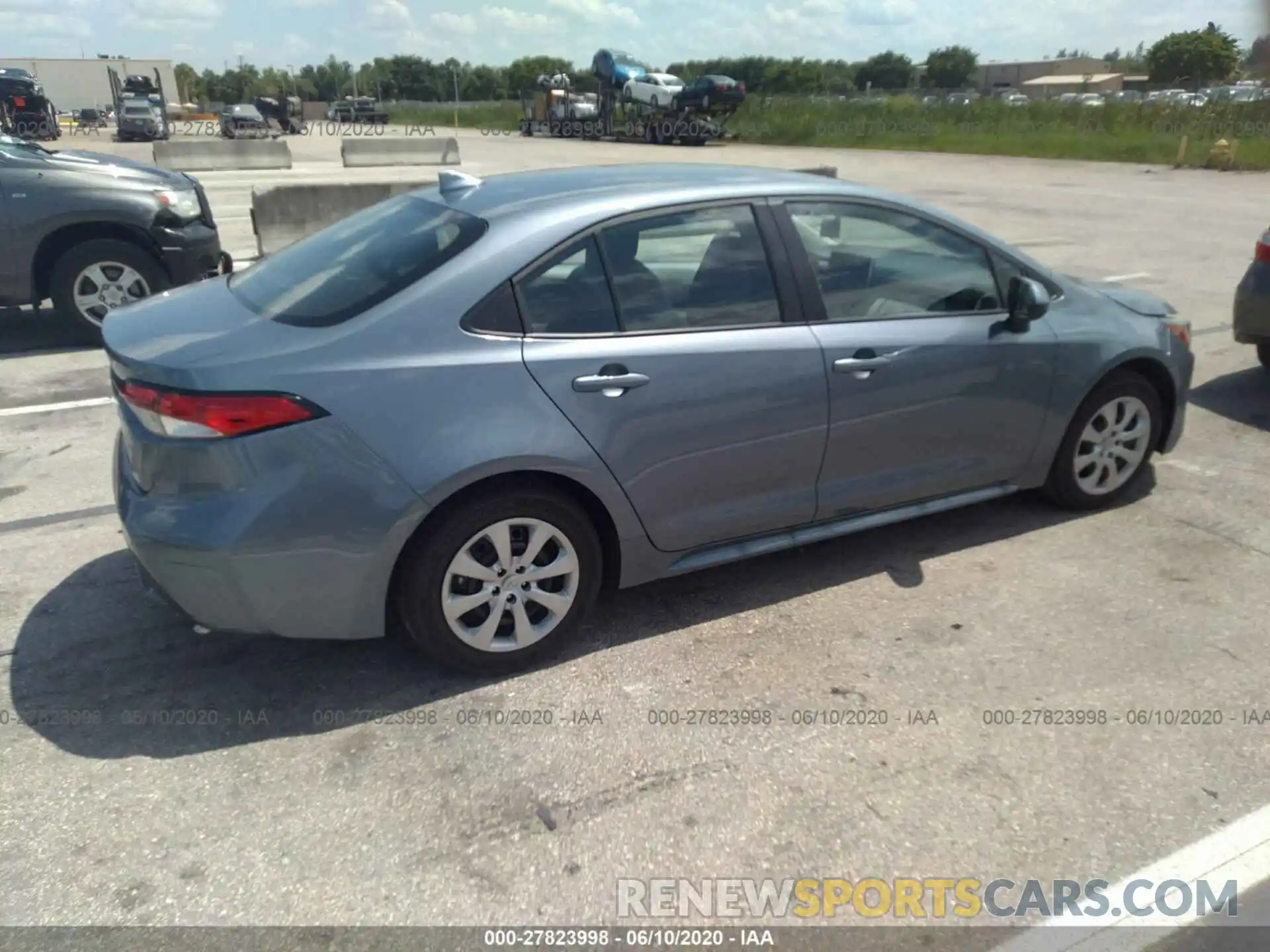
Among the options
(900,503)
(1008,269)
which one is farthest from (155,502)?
(1008,269)

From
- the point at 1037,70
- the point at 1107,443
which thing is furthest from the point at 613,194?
the point at 1037,70

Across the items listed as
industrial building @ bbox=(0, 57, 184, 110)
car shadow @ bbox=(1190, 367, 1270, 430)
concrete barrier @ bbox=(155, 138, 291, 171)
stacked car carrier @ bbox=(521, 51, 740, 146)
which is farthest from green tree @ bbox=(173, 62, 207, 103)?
car shadow @ bbox=(1190, 367, 1270, 430)

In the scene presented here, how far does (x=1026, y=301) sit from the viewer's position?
400 centimetres

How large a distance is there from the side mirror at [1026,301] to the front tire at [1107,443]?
0.63 m

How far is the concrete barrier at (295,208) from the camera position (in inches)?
421

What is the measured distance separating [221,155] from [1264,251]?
2251 cm

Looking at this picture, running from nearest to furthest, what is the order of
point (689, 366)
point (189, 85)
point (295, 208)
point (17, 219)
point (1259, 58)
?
1. point (1259, 58)
2. point (689, 366)
3. point (17, 219)
4. point (295, 208)
5. point (189, 85)

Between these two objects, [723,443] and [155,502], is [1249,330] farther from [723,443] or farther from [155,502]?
[155,502]

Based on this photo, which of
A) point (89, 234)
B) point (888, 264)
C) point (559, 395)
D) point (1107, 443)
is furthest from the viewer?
point (89, 234)

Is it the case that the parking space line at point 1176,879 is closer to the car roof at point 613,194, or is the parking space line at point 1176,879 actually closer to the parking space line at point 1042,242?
the car roof at point 613,194

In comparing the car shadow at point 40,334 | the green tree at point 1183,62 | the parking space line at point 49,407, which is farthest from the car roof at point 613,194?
the green tree at point 1183,62

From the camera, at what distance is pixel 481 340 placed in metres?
3.13

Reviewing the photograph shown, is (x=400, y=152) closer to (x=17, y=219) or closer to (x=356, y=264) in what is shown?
(x=17, y=219)

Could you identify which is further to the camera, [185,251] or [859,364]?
[185,251]
